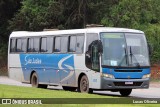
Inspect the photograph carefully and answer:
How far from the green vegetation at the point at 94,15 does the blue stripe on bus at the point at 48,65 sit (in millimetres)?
16398

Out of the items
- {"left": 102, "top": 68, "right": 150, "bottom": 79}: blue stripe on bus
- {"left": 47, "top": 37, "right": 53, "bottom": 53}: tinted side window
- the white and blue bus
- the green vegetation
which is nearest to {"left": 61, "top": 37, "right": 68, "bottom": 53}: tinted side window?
the white and blue bus

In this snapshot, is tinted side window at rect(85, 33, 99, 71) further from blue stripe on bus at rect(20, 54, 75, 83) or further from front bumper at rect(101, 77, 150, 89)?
blue stripe on bus at rect(20, 54, 75, 83)

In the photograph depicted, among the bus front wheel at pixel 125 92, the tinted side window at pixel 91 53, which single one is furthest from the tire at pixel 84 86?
the bus front wheel at pixel 125 92

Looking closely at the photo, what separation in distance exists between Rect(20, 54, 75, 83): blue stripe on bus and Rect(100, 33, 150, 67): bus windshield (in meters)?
2.50

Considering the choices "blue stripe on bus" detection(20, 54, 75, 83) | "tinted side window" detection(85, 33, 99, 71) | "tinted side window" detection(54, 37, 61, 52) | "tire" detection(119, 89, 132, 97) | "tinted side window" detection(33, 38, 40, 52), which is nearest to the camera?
"tinted side window" detection(85, 33, 99, 71)

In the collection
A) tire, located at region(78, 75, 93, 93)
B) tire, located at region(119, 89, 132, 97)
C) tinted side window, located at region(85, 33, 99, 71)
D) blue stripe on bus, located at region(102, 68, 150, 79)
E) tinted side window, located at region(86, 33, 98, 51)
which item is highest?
tinted side window, located at region(86, 33, 98, 51)

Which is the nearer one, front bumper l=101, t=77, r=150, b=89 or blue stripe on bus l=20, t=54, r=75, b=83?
front bumper l=101, t=77, r=150, b=89

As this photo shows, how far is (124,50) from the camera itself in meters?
22.6

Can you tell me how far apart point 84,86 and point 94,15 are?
24.1 metres

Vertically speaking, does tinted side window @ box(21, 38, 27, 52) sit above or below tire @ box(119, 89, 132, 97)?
above

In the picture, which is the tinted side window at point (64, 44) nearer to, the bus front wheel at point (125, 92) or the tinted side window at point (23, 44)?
the bus front wheel at point (125, 92)

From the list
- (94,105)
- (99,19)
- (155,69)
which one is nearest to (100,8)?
(99,19)

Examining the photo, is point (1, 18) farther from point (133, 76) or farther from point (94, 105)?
point (94, 105)

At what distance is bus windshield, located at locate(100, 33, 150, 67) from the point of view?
22.4 meters
